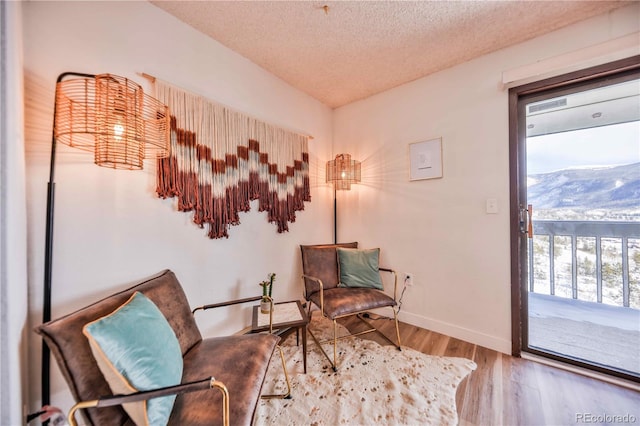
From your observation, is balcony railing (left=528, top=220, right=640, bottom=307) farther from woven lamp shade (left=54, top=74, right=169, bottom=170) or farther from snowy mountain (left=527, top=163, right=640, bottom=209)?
woven lamp shade (left=54, top=74, right=169, bottom=170)

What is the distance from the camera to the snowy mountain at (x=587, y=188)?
1.72m

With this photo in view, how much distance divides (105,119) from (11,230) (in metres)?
0.59

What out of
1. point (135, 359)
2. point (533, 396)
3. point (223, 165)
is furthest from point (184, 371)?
point (533, 396)

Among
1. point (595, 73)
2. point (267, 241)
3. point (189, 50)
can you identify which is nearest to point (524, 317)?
point (595, 73)

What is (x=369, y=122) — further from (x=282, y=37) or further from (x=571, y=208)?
(x=571, y=208)

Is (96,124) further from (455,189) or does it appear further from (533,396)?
(533,396)

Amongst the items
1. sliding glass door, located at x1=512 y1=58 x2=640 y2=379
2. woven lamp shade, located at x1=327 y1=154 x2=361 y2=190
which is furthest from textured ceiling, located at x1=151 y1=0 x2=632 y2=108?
woven lamp shade, located at x1=327 y1=154 x2=361 y2=190

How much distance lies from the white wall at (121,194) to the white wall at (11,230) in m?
0.18

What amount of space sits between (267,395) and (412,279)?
5.73 ft

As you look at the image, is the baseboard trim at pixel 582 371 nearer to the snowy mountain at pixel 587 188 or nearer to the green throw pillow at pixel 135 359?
the snowy mountain at pixel 587 188

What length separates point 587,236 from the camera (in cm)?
191

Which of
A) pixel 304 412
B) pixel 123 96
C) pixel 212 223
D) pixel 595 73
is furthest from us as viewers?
pixel 212 223

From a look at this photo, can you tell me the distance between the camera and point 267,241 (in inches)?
93.0
